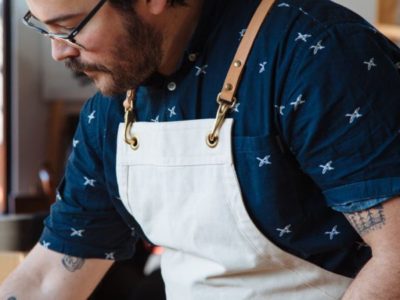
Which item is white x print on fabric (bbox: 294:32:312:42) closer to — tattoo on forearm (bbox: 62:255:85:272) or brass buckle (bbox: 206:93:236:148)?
brass buckle (bbox: 206:93:236:148)

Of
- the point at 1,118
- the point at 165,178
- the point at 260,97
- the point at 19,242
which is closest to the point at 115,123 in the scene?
the point at 165,178

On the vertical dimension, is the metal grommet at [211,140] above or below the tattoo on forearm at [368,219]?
above

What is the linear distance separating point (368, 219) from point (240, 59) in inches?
10.3

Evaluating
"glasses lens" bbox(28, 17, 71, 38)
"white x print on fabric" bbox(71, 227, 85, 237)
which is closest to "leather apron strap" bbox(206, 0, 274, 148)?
"glasses lens" bbox(28, 17, 71, 38)

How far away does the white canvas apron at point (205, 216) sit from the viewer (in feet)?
3.28

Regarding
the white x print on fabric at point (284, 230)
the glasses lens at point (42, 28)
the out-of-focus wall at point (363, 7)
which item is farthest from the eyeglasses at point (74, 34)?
the out-of-focus wall at point (363, 7)

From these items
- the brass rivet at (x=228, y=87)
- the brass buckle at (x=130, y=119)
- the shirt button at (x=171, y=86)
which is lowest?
the brass buckle at (x=130, y=119)

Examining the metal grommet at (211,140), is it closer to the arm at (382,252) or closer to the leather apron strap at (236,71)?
the leather apron strap at (236,71)

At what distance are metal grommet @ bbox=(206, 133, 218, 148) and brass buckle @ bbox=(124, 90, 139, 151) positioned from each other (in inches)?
5.1

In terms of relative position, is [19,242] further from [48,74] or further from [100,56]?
[48,74]

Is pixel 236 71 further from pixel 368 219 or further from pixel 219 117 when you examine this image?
pixel 368 219

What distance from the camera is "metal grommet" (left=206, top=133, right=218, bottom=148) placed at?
99cm

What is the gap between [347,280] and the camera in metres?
1.04

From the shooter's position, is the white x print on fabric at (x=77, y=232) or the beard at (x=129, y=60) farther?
the white x print on fabric at (x=77, y=232)
